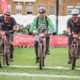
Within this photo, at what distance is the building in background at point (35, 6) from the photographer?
63.4 meters

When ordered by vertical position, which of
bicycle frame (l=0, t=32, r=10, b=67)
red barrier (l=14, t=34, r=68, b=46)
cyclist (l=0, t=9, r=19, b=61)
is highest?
cyclist (l=0, t=9, r=19, b=61)

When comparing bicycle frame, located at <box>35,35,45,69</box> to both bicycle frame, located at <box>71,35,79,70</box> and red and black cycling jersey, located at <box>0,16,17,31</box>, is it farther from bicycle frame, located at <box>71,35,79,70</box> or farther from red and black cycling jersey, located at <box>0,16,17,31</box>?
red and black cycling jersey, located at <box>0,16,17,31</box>

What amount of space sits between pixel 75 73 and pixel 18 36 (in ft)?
67.5

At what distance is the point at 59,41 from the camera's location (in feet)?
112

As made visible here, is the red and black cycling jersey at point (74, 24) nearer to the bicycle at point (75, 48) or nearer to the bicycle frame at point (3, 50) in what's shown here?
the bicycle at point (75, 48)

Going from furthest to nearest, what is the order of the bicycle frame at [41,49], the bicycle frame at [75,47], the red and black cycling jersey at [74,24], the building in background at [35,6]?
the building in background at [35,6], the red and black cycling jersey at [74,24], the bicycle frame at [75,47], the bicycle frame at [41,49]

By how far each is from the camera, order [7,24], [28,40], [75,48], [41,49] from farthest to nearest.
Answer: [28,40]
[7,24]
[75,48]
[41,49]

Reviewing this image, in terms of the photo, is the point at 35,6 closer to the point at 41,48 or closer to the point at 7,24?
the point at 7,24

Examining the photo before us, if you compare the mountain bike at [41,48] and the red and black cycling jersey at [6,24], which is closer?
the mountain bike at [41,48]

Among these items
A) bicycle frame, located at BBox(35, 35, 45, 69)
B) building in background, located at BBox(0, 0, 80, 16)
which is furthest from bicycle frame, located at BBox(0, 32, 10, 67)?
building in background, located at BBox(0, 0, 80, 16)

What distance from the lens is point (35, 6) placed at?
63750mm

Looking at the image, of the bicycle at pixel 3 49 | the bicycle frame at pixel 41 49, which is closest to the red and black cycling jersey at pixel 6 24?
the bicycle at pixel 3 49

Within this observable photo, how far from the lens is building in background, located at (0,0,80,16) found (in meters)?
63.4

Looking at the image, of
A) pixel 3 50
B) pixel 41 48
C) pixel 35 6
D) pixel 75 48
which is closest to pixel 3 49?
pixel 3 50
